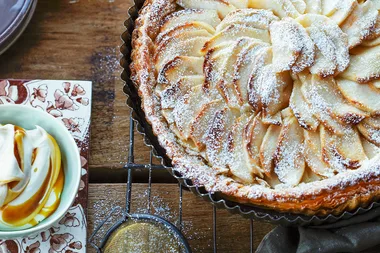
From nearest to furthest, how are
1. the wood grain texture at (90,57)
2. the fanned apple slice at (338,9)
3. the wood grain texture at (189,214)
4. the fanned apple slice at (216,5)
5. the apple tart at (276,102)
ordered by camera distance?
1. the apple tart at (276,102)
2. the fanned apple slice at (338,9)
3. the fanned apple slice at (216,5)
4. the wood grain texture at (189,214)
5. the wood grain texture at (90,57)

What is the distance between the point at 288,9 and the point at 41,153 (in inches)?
38.7

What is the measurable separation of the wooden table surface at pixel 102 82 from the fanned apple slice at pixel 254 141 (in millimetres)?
424

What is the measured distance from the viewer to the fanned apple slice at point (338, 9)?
2223 mm

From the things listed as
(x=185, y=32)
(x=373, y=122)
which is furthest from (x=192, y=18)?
(x=373, y=122)

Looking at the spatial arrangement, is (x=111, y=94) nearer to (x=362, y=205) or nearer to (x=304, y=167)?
(x=304, y=167)

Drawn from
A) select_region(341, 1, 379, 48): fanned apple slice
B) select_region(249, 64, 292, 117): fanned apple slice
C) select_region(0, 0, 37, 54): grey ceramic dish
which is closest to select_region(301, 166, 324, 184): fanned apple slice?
select_region(249, 64, 292, 117): fanned apple slice

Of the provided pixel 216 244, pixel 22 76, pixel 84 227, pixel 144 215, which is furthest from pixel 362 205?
pixel 22 76

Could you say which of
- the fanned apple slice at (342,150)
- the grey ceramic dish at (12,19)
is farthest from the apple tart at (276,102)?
the grey ceramic dish at (12,19)

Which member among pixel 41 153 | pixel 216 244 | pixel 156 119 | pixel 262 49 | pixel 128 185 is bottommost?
pixel 216 244

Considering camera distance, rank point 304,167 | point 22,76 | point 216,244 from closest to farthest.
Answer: point 304,167
point 216,244
point 22,76

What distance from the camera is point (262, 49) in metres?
2.21

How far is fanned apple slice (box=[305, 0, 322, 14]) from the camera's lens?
89.0 inches

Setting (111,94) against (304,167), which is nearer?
(304,167)

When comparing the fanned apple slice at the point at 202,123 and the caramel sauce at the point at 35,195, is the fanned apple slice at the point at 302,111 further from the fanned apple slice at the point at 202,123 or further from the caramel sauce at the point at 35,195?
the caramel sauce at the point at 35,195
